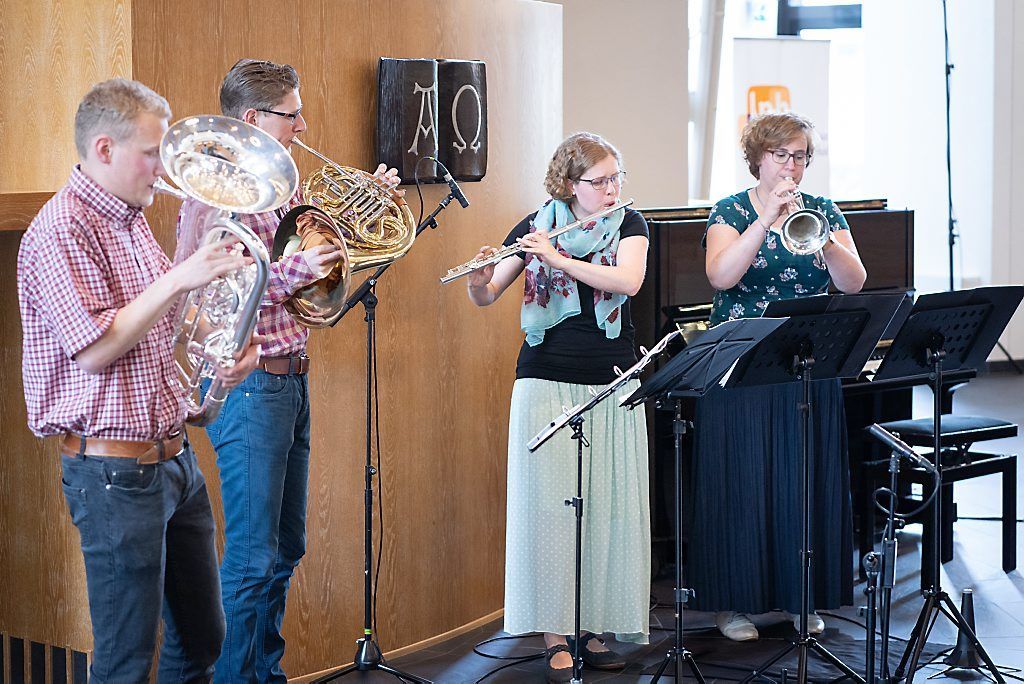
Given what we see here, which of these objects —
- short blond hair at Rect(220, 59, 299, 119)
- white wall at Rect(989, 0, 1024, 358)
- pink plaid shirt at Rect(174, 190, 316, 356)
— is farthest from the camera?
white wall at Rect(989, 0, 1024, 358)

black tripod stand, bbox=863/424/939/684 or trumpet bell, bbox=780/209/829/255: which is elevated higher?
trumpet bell, bbox=780/209/829/255

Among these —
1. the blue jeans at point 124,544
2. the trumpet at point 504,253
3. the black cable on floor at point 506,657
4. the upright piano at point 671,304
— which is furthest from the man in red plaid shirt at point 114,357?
the upright piano at point 671,304

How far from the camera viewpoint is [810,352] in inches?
140

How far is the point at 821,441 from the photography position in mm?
4227

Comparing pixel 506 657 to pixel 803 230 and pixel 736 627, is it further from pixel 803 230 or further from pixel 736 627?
pixel 803 230

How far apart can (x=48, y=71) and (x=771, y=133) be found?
7.26 ft

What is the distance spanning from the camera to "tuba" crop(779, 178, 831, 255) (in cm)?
399

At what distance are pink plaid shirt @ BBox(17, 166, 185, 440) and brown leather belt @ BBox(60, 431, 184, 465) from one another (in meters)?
0.02

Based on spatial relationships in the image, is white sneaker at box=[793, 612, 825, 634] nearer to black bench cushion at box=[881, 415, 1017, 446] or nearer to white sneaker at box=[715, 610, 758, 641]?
white sneaker at box=[715, 610, 758, 641]

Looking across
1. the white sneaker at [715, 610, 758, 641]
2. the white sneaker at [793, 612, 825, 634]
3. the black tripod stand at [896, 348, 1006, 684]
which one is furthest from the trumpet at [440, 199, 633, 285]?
the white sneaker at [793, 612, 825, 634]

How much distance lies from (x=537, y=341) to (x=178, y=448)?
5.05 ft

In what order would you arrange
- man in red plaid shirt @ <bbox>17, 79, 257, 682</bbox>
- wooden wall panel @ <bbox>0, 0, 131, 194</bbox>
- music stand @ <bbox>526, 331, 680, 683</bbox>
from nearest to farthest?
man in red plaid shirt @ <bbox>17, 79, 257, 682</bbox> < wooden wall panel @ <bbox>0, 0, 131, 194</bbox> < music stand @ <bbox>526, 331, 680, 683</bbox>

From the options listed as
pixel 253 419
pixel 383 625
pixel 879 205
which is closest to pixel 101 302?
pixel 253 419

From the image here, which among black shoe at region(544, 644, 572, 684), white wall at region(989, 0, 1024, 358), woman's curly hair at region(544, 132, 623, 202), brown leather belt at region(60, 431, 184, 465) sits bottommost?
black shoe at region(544, 644, 572, 684)
